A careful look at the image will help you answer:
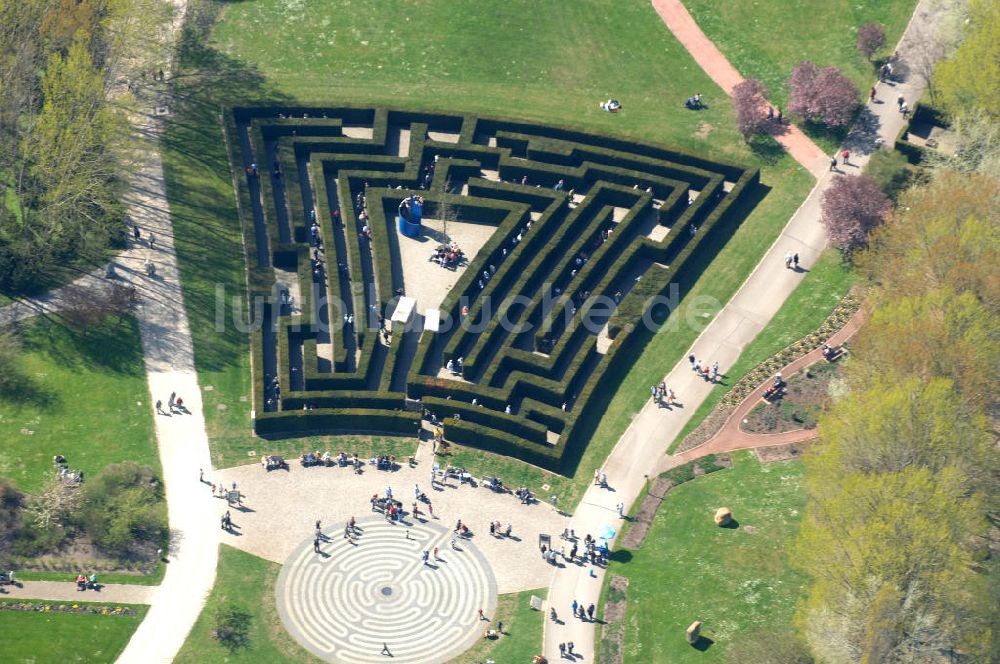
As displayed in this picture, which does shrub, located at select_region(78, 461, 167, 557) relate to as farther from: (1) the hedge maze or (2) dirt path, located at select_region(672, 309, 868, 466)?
(2) dirt path, located at select_region(672, 309, 868, 466)

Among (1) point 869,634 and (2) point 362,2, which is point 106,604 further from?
(2) point 362,2

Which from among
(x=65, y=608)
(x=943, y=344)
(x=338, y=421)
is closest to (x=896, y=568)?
(x=943, y=344)

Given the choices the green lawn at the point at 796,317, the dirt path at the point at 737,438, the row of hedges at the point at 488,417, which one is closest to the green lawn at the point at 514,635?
the row of hedges at the point at 488,417

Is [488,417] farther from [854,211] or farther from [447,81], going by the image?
[447,81]

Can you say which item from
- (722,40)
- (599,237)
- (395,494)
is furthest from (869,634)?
(722,40)

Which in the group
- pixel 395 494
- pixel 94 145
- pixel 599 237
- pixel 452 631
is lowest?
pixel 452 631

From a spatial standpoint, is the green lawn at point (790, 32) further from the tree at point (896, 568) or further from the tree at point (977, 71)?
the tree at point (896, 568)
